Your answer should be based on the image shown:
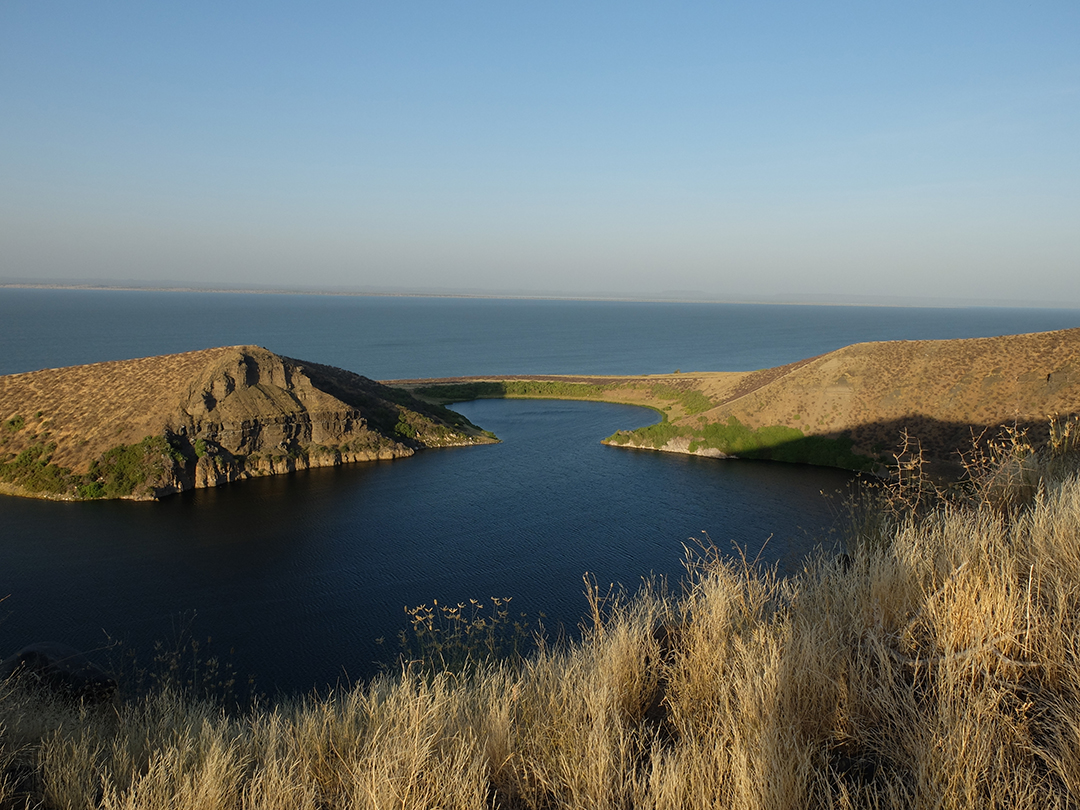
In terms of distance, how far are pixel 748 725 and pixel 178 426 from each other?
40.8 meters

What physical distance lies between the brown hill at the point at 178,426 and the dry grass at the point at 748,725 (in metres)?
33.1

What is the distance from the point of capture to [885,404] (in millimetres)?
45844

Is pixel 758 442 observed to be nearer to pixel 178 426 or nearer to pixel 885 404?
pixel 885 404

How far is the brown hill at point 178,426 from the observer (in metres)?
35.9

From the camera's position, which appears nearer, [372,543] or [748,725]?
[748,725]

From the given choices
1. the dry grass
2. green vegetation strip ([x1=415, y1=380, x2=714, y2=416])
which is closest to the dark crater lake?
the dry grass

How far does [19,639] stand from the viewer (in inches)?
755

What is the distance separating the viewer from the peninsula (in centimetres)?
4009

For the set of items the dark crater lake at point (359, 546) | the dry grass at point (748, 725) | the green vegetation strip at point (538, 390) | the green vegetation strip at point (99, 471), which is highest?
the dry grass at point (748, 725)

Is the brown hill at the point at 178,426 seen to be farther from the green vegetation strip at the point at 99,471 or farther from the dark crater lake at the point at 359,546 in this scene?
the dark crater lake at the point at 359,546

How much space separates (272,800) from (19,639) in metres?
19.1

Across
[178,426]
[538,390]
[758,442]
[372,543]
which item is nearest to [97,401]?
[178,426]

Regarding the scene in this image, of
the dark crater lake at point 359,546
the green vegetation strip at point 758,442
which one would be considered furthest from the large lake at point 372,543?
the green vegetation strip at point 758,442

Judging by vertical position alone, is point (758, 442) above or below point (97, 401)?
below
